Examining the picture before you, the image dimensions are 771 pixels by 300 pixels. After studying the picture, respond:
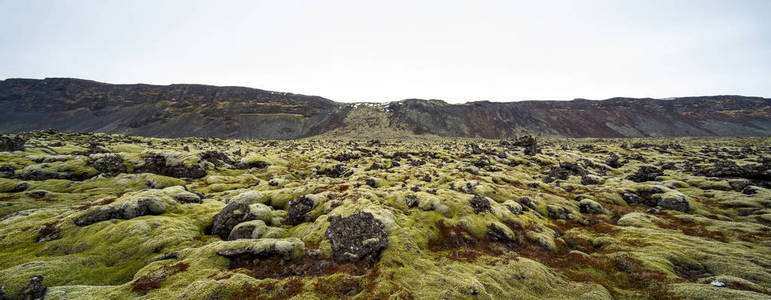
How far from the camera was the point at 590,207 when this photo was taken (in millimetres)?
21422

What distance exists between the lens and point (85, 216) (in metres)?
14.2

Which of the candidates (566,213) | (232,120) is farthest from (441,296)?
(232,120)

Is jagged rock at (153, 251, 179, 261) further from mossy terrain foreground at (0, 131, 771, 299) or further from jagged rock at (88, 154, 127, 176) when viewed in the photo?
jagged rock at (88, 154, 127, 176)

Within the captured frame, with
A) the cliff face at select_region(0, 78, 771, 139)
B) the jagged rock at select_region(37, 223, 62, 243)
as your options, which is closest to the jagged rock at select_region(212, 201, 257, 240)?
the jagged rock at select_region(37, 223, 62, 243)

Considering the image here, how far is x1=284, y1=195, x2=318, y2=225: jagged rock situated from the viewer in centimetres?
1752

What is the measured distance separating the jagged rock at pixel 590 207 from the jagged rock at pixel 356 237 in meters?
18.5

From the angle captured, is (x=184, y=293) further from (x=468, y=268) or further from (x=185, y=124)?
(x=185, y=124)

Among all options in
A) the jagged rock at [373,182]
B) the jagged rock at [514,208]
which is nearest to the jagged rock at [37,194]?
the jagged rock at [373,182]

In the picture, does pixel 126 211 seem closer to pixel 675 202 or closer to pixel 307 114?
pixel 675 202

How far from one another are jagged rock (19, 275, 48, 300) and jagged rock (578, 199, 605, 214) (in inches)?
1236

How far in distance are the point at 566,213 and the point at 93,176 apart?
46467mm

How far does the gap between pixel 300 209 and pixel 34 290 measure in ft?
36.9

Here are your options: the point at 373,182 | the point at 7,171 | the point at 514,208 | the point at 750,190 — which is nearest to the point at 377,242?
the point at 514,208

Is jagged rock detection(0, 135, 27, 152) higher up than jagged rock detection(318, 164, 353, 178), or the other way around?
jagged rock detection(0, 135, 27, 152)
